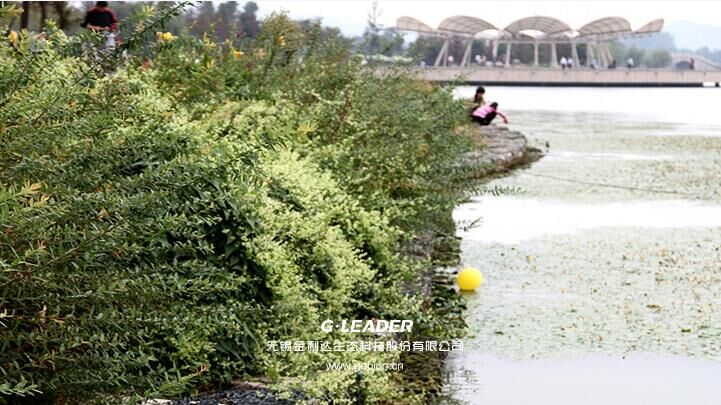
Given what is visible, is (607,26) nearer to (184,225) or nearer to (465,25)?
(465,25)

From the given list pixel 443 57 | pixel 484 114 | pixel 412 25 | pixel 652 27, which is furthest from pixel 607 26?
pixel 484 114

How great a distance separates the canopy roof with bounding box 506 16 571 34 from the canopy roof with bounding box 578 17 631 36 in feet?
4.61

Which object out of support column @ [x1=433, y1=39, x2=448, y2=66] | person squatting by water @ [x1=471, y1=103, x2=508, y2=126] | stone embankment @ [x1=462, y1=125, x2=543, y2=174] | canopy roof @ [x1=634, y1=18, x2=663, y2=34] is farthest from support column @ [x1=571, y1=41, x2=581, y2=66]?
stone embankment @ [x1=462, y1=125, x2=543, y2=174]

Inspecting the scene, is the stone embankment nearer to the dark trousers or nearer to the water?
the water

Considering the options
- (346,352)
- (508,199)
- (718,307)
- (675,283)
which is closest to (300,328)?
(346,352)

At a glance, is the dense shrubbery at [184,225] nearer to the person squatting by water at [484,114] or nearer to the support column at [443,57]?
the person squatting by water at [484,114]

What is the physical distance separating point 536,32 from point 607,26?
602cm

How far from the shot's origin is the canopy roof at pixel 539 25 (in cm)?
7631

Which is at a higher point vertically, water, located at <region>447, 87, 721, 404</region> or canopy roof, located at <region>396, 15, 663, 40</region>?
water, located at <region>447, 87, 721, 404</region>

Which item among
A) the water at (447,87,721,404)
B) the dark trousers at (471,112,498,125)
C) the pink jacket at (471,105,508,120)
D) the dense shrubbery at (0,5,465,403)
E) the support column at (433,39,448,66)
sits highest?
the dense shrubbery at (0,5,465,403)

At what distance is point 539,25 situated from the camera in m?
78.0

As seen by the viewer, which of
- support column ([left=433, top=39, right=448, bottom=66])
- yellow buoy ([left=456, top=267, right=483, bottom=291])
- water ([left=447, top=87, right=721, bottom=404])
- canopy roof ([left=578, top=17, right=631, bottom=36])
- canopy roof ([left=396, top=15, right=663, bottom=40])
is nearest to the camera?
water ([left=447, top=87, right=721, bottom=404])

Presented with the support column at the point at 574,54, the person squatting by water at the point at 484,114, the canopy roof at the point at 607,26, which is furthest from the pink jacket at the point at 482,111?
the support column at the point at 574,54

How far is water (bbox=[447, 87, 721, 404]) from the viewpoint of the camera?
12.9 ft
